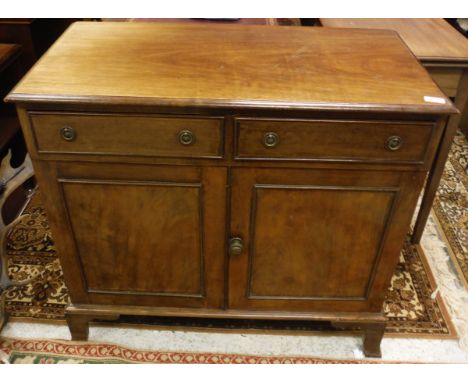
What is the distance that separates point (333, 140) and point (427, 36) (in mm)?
743

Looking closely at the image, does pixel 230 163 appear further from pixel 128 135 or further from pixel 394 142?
pixel 394 142

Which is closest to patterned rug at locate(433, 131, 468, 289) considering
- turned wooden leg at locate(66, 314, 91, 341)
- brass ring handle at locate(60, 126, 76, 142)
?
turned wooden leg at locate(66, 314, 91, 341)

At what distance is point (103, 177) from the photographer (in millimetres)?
992

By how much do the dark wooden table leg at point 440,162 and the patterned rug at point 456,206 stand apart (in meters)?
0.15

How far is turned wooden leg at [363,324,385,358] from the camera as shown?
1.23m

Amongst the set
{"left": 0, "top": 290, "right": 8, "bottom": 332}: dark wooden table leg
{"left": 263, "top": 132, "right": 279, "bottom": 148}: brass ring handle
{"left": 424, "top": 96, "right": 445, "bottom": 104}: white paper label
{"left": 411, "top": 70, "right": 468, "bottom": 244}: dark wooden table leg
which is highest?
{"left": 424, "top": 96, "right": 445, "bottom": 104}: white paper label

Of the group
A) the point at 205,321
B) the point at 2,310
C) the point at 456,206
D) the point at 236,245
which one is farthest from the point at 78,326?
the point at 456,206

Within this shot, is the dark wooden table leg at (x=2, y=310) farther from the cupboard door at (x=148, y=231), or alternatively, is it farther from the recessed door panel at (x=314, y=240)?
the recessed door panel at (x=314, y=240)

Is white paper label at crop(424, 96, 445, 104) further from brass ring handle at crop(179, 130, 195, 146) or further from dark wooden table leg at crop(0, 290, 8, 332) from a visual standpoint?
dark wooden table leg at crop(0, 290, 8, 332)


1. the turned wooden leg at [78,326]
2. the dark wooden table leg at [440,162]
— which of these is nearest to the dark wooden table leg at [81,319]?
the turned wooden leg at [78,326]

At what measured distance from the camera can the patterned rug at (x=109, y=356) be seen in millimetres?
1255

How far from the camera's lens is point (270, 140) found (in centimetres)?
92

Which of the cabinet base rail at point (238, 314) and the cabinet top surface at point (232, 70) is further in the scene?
the cabinet base rail at point (238, 314)

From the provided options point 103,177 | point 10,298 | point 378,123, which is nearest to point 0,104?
point 10,298
